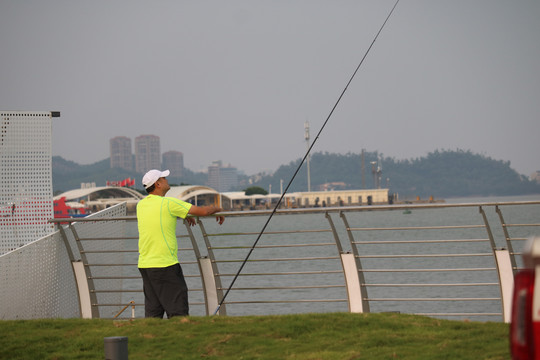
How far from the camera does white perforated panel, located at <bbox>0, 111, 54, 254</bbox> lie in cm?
881

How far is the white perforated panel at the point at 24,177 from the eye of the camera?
8.81 metres

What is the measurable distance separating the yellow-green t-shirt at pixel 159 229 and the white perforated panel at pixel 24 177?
2573 millimetres

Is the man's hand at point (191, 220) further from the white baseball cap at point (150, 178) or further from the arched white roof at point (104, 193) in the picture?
the arched white roof at point (104, 193)

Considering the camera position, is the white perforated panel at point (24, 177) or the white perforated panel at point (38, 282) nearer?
the white perforated panel at point (38, 282)

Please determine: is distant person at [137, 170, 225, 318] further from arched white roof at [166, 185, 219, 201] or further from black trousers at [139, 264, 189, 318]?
arched white roof at [166, 185, 219, 201]

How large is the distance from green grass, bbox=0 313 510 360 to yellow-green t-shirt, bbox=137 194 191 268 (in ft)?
1.89

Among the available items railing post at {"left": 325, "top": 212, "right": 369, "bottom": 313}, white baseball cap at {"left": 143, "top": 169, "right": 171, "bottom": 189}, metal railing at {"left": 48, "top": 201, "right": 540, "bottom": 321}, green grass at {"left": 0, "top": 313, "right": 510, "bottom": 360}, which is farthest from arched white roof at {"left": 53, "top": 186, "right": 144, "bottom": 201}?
green grass at {"left": 0, "top": 313, "right": 510, "bottom": 360}

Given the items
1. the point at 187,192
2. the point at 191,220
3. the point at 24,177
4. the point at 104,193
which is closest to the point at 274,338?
the point at 191,220

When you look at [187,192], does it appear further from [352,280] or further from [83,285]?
[352,280]

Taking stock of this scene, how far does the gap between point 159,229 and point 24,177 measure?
3.17 meters

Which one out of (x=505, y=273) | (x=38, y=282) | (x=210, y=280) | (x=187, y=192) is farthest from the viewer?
(x=187, y=192)

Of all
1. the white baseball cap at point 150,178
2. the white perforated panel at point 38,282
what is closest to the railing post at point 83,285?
the white perforated panel at point 38,282

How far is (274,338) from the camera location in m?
5.42

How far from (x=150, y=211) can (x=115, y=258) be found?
3191 millimetres
